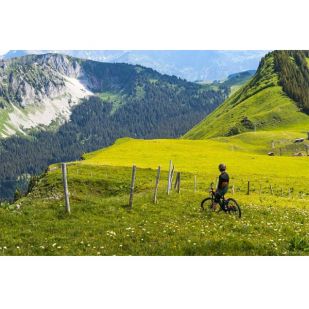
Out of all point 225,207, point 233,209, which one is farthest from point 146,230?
point 233,209

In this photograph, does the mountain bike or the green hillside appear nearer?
the green hillside

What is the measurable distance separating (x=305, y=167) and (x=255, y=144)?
2757 inches

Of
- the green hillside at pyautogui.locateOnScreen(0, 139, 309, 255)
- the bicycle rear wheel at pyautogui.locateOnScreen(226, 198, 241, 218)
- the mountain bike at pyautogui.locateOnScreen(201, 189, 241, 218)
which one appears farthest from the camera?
the mountain bike at pyautogui.locateOnScreen(201, 189, 241, 218)

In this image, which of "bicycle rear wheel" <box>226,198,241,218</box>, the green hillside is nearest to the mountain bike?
"bicycle rear wheel" <box>226,198,241,218</box>

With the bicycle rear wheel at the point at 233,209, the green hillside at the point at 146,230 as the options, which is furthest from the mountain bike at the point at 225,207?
the green hillside at the point at 146,230

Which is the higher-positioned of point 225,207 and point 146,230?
point 146,230

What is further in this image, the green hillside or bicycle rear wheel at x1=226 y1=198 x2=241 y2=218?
bicycle rear wheel at x1=226 y1=198 x2=241 y2=218

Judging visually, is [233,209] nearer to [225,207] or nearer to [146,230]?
[225,207]

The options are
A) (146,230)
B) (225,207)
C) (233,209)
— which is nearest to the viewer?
(146,230)

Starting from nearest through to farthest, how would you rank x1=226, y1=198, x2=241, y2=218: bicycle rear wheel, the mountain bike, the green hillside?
the green hillside, x1=226, y1=198, x2=241, y2=218: bicycle rear wheel, the mountain bike

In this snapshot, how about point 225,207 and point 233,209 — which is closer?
point 233,209

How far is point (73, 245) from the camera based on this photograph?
20.5 meters

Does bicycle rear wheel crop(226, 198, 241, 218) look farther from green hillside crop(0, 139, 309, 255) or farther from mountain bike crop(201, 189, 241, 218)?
green hillside crop(0, 139, 309, 255)

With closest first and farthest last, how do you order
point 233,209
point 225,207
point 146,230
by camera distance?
point 146,230
point 233,209
point 225,207
